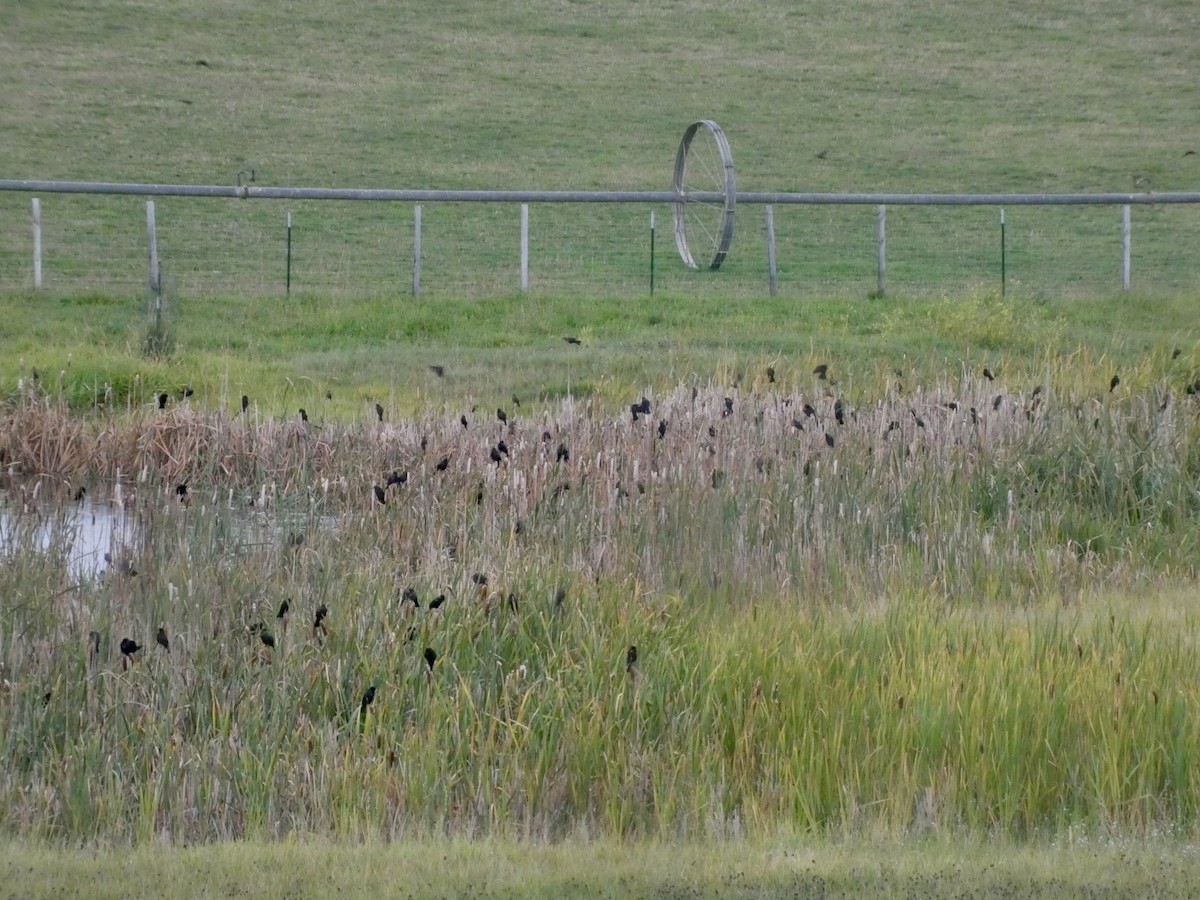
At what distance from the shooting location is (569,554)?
22.2 feet

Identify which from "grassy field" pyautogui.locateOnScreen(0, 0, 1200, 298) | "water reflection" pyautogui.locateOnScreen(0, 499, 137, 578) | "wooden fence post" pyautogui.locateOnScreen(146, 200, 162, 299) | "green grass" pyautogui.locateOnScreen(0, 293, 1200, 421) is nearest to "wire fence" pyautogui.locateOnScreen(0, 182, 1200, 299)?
"grassy field" pyautogui.locateOnScreen(0, 0, 1200, 298)

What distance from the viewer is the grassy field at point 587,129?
23.0 metres

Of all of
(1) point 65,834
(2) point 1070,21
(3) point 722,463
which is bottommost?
(1) point 65,834

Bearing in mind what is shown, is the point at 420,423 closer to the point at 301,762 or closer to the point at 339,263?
the point at 301,762

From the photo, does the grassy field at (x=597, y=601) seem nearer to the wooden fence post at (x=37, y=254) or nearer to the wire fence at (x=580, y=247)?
the wooden fence post at (x=37, y=254)

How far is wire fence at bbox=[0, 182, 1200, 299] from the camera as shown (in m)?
20.2

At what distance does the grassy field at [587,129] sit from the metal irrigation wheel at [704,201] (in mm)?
550

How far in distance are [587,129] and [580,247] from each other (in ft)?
31.1

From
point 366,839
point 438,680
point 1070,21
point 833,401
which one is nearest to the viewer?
point 366,839

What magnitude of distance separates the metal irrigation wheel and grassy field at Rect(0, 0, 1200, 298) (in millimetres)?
550

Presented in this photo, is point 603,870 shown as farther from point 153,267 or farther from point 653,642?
point 153,267

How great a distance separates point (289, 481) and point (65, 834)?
4352mm

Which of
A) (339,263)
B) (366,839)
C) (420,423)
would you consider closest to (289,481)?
(420,423)

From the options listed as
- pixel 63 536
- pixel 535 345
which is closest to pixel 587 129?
pixel 535 345
